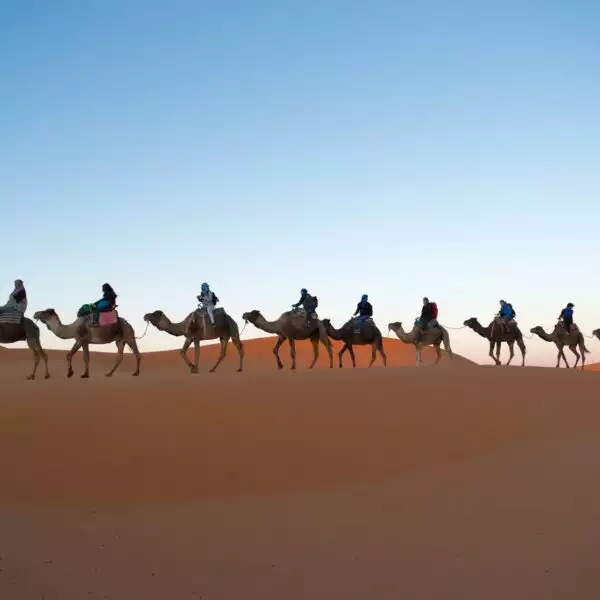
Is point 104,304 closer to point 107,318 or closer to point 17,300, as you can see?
point 107,318

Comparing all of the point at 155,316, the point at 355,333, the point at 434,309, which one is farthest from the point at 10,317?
the point at 434,309

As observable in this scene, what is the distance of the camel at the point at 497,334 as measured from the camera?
2539 cm

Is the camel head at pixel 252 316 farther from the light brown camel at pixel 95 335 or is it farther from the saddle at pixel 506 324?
the saddle at pixel 506 324

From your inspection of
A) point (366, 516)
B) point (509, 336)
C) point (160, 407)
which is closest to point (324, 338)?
point (509, 336)

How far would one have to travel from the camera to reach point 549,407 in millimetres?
14578

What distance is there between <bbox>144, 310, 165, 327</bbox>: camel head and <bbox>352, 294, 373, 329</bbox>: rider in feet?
18.9

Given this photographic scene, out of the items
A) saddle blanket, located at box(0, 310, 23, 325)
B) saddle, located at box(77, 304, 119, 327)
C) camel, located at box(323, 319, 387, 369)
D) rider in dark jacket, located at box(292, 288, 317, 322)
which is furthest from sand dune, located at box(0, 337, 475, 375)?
saddle blanket, located at box(0, 310, 23, 325)

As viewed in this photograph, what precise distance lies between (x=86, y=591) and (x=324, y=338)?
15.1 metres

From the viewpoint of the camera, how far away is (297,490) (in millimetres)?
9906

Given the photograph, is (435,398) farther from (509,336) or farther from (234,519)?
(509,336)

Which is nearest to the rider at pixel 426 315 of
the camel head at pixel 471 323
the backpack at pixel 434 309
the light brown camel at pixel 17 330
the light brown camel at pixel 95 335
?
the backpack at pixel 434 309

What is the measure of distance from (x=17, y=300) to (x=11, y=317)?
0.42m

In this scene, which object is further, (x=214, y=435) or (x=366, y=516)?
(x=214, y=435)

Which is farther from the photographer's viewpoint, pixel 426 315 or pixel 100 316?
pixel 426 315
